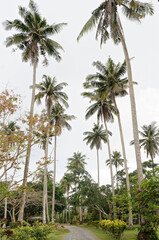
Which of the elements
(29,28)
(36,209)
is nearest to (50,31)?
(29,28)

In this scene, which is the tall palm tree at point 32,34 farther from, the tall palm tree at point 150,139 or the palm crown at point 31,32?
the tall palm tree at point 150,139

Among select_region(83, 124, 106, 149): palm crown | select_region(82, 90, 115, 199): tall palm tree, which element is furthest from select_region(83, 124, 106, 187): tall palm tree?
select_region(82, 90, 115, 199): tall palm tree

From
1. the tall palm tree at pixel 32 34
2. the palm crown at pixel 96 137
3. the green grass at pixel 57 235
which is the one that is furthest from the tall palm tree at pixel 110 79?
the palm crown at pixel 96 137

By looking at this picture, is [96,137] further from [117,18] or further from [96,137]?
[117,18]

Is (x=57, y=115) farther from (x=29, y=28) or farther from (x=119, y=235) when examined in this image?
(x=119, y=235)

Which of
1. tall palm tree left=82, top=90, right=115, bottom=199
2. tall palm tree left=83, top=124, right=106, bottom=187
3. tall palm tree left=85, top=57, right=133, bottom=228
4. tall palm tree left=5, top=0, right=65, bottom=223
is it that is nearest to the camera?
tall palm tree left=5, top=0, right=65, bottom=223

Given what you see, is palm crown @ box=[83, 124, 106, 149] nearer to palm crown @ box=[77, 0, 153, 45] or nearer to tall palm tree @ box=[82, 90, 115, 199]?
tall palm tree @ box=[82, 90, 115, 199]

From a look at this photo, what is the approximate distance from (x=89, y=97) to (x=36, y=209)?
25.3 m

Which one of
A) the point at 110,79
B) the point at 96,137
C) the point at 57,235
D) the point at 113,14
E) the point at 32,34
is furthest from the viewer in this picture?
the point at 96,137

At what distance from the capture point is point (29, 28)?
13.2m

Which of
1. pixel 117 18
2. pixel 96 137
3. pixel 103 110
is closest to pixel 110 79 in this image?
pixel 103 110

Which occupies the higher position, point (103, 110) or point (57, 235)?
point (103, 110)

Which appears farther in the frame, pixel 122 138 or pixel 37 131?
pixel 122 138

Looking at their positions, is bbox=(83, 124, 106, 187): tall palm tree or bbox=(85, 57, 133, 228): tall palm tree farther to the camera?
bbox=(83, 124, 106, 187): tall palm tree
